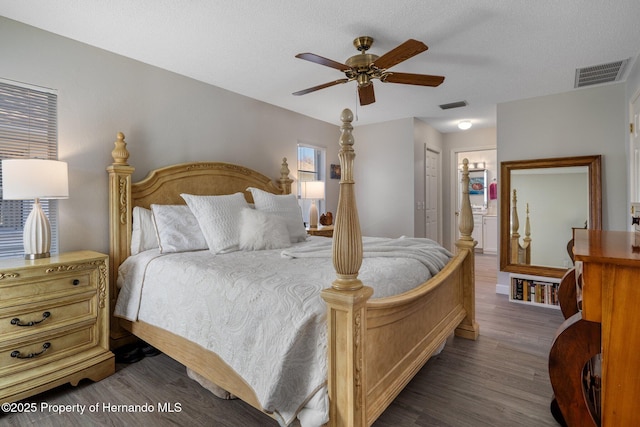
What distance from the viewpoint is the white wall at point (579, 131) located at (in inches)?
136

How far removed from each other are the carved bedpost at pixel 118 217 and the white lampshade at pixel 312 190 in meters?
2.15

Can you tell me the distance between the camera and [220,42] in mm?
2543

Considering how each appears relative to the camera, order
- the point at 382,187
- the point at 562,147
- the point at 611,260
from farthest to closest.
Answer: the point at 382,187
the point at 562,147
the point at 611,260

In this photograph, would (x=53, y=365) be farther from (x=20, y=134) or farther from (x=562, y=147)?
(x=562, y=147)

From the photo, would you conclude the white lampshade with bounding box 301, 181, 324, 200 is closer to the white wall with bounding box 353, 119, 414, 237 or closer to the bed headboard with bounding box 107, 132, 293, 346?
the bed headboard with bounding box 107, 132, 293, 346

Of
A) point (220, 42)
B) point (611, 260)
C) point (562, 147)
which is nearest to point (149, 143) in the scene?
point (220, 42)

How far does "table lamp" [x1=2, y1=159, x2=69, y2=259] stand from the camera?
1.99 metres

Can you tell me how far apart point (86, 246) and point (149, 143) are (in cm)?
106

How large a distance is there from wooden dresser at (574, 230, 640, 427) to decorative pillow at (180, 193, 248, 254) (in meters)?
2.22

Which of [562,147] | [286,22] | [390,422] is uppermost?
[286,22]

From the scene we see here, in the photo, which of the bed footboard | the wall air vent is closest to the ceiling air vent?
the wall air vent

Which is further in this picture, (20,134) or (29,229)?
(20,134)

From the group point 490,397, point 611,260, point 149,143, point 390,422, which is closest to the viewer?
point 611,260

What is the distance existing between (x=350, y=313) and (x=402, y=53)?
1.81 metres
